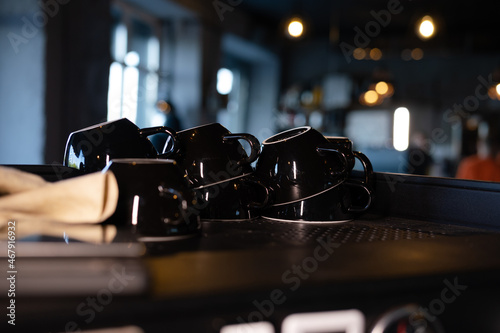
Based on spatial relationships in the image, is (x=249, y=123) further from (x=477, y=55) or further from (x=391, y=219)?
(x=391, y=219)

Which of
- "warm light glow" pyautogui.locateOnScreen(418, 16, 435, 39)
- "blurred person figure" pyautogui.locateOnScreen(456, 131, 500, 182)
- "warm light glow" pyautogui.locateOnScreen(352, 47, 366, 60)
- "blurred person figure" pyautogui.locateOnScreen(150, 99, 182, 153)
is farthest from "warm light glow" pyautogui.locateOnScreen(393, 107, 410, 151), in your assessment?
"blurred person figure" pyautogui.locateOnScreen(150, 99, 182, 153)

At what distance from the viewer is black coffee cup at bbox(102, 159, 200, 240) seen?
0.59 meters

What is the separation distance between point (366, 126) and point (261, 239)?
734 cm

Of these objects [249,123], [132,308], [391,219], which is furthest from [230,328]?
[249,123]

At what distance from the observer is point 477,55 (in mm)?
7133

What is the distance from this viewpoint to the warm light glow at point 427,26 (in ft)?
13.8

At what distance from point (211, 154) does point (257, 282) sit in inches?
14.0

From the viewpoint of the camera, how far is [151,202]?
60 centimetres

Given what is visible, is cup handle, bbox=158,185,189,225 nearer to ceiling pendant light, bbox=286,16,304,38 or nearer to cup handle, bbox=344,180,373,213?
cup handle, bbox=344,180,373,213

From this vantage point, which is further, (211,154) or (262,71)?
(262,71)

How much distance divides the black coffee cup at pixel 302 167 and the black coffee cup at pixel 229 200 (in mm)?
24

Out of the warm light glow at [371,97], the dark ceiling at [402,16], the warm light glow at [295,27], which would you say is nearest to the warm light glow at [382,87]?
the warm light glow at [371,97]

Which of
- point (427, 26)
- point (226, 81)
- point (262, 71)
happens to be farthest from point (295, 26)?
point (262, 71)

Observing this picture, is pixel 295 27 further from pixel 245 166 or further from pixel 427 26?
pixel 245 166
